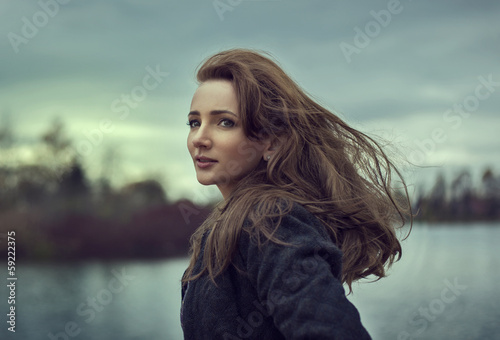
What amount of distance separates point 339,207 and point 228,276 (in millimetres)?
518

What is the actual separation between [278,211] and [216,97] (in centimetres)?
61

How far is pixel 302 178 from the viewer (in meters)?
2.22

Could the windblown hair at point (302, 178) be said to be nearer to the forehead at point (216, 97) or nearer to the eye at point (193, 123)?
the forehead at point (216, 97)

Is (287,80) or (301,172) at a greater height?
(287,80)

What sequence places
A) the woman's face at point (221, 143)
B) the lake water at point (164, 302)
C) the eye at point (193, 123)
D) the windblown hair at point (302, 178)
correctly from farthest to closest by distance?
1. the lake water at point (164, 302)
2. the eye at point (193, 123)
3. the woman's face at point (221, 143)
4. the windblown hair at point (302, 178)

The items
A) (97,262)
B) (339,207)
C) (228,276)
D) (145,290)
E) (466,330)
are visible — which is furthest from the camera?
(145,290)

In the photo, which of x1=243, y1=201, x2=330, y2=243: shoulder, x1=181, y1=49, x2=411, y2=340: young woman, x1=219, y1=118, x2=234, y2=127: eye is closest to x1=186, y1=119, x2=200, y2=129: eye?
x1=181, y1=49, x2=411, y2=340: young woman

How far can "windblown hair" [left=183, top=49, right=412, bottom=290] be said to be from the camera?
1.99 m

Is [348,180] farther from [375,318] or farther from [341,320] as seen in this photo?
[375,318]

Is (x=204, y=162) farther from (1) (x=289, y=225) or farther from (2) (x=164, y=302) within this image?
(2) (x=164, y=302)

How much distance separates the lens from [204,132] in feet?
7.29

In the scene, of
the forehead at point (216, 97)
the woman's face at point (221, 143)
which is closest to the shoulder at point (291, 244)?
the woman's face at point (221, 143)

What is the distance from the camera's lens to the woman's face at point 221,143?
7.26 feet

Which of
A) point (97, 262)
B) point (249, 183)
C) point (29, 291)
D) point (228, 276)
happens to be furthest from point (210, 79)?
point (29, 291)
